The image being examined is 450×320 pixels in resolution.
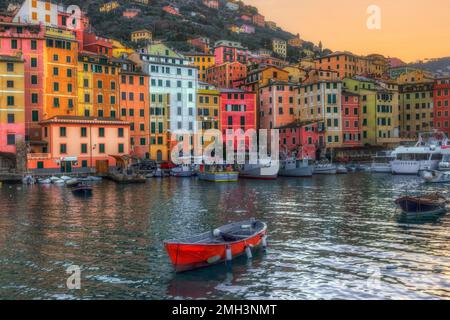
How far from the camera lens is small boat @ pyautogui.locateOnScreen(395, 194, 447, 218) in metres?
31.1

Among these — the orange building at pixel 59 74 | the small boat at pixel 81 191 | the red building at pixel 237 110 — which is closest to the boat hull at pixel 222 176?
the small boat at pixel 81 191

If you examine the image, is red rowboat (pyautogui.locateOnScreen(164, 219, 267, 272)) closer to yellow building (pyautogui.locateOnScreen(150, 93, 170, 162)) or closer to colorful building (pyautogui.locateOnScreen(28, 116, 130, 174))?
colorful building (pyautogui.locateOnScreen(28, 116, 130, 174))

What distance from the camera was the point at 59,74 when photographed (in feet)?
248

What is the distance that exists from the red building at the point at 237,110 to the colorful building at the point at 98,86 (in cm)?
2211

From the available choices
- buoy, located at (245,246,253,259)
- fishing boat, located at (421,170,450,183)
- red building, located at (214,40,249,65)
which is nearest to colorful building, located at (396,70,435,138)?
fishing boat, located at (421,170,450,183)

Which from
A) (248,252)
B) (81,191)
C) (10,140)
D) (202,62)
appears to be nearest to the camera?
(248,252)

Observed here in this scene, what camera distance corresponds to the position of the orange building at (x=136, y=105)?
83.3 metres

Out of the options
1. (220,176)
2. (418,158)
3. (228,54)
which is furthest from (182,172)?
(228,54)

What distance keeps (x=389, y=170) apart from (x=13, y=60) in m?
63.9

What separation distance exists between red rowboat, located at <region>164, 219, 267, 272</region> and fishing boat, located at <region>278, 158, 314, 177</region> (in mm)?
52159

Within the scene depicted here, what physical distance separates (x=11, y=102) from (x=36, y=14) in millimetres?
21188

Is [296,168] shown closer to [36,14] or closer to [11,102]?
[11,102]

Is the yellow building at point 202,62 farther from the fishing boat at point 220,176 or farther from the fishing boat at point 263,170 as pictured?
the fishing boat at point 220,176
